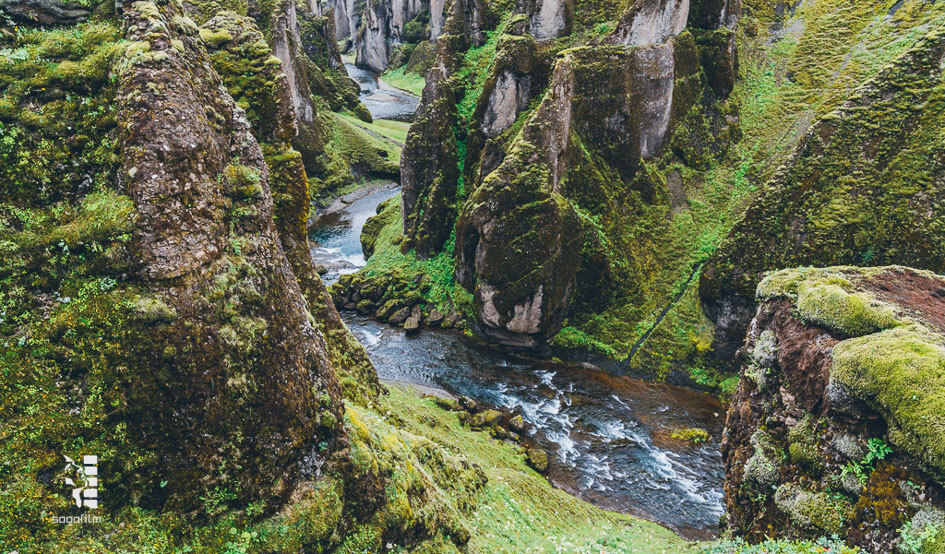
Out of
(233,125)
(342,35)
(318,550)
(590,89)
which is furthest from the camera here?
(342,35)

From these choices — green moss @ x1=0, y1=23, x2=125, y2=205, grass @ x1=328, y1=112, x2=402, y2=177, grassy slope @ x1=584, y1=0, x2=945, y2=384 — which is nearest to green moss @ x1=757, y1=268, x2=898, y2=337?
grassy slope @ x1=584, y1=0, x2=945, y2=384

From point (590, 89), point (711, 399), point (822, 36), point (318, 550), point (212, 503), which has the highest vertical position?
point (822, 36)

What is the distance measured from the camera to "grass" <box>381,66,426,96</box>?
106 meters

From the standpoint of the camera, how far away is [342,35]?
149 metres

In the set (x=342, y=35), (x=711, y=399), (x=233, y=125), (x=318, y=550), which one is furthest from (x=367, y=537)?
(x=342, y=35)

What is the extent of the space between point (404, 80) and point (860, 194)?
342ft

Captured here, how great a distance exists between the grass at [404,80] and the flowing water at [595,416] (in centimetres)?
8307

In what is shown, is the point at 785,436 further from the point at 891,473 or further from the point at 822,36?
the point at 822,36

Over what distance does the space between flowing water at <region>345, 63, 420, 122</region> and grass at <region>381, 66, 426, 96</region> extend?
1244 millimetres

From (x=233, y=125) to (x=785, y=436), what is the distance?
51.0 ft

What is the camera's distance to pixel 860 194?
2677 cm

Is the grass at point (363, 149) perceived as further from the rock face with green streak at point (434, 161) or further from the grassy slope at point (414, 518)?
the grassy slope at point (414, 518)

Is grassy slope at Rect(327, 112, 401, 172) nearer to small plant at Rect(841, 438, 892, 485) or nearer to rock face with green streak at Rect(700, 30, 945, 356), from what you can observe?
rock face with green streak at Rect(700, 30, 945, 356)

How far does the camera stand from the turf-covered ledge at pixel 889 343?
923 centimetres
